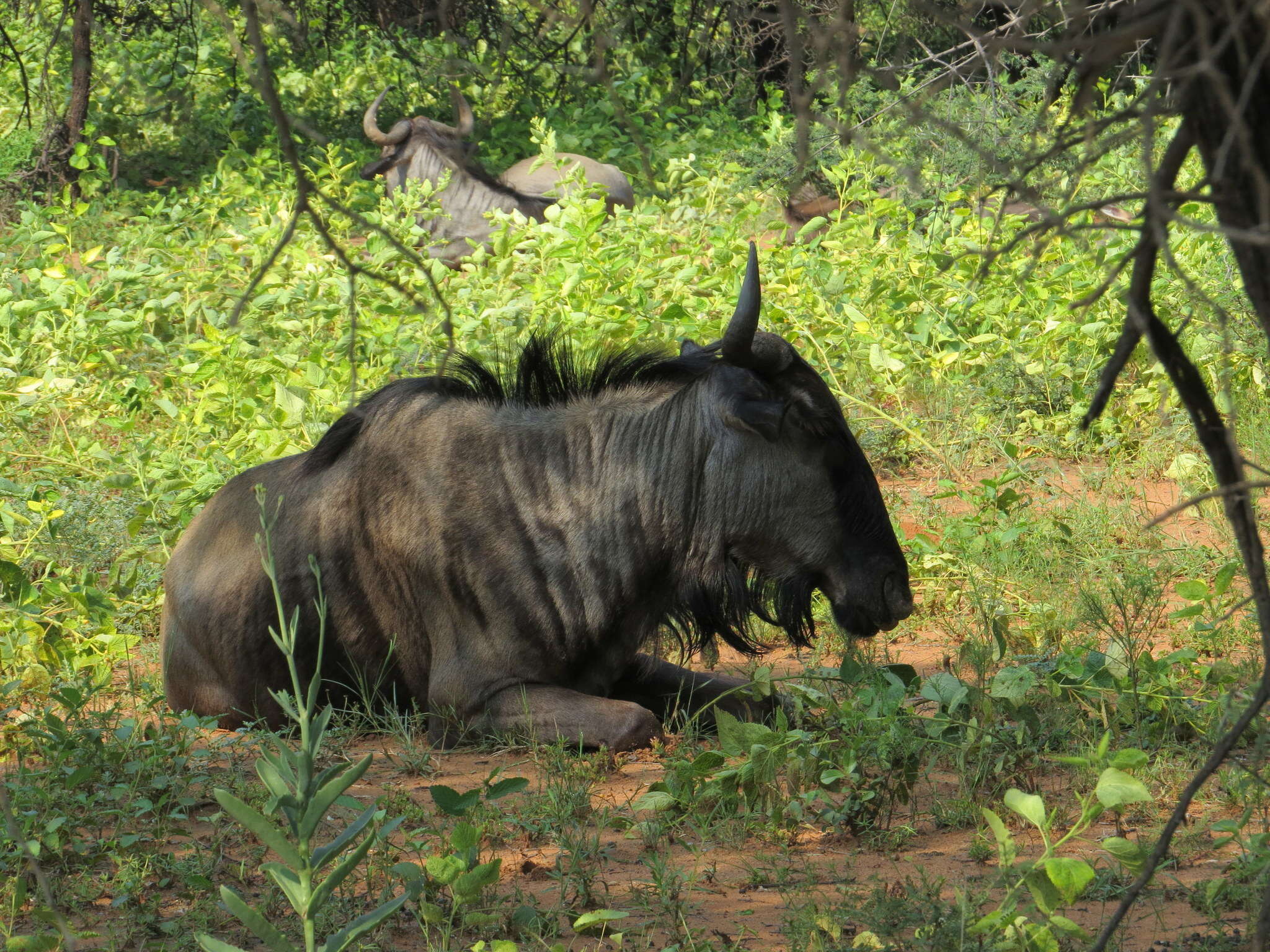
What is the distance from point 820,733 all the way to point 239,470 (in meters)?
3.12

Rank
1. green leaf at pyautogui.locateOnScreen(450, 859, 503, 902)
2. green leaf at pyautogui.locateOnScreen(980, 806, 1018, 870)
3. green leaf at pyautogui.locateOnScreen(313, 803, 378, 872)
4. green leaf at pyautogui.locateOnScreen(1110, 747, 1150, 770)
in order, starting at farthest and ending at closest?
green leaf at pyautogui.locateOnScreen(1110, 747, 1150, 770), green leaf at pyautogui.locateOnScreen(450, 859, 503, 902), green leaf at pyautogui.locateOnScreen(980, 806, 1018, 870), green leaf at pyautogui.locateOnScreen(313, 803, 378, 872)

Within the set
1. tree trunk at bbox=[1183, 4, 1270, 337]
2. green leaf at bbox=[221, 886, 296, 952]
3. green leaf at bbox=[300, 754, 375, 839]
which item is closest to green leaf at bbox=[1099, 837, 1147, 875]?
tree trunk at bbox=[1183, 4, 1270, 337]

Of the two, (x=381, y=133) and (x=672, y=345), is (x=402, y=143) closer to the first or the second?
(x=381, y=133)

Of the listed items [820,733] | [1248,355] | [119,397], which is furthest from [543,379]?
[1248,355]

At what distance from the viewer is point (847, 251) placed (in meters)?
8.43

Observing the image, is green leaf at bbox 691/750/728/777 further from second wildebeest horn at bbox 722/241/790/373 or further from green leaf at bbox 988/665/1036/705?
second wildebeest horn at bbox 722/241/790/373

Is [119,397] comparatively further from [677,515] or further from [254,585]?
[677,515]

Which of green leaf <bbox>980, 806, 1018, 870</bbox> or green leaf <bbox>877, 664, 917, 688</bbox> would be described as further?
green leaf <bbox>877, 664, 917, 688</bbox>

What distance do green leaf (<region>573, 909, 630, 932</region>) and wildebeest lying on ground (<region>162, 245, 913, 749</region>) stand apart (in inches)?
49.6

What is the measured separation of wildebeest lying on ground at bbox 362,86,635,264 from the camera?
39.2ft

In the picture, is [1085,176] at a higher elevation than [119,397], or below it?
higher

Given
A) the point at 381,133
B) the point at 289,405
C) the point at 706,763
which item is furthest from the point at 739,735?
the point at 381,133

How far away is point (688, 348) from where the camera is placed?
15.6 ft

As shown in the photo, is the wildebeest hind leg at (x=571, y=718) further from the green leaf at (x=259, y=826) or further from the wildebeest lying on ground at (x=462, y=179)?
the wildebeest lying on ground at (x=462, y=179)
